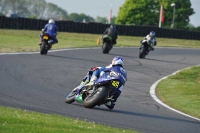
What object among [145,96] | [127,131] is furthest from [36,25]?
[127,131]

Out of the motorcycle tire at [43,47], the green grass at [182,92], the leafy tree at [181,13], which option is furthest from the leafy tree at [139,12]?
the green grass at [182,92]

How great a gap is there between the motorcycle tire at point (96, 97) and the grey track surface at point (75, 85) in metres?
Result: 0.16

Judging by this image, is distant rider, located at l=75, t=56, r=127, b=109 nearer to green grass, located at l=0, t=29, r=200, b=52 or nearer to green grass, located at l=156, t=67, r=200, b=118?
green grass, located at l=156, t=67, r=200, b=118

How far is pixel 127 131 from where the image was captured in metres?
9.59

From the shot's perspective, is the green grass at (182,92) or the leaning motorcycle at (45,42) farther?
the leaning motorcycle at (45,42)

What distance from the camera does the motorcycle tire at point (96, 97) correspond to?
12.3m

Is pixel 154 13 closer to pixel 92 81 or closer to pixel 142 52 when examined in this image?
pixel 142 52

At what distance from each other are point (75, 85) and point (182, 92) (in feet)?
10.2

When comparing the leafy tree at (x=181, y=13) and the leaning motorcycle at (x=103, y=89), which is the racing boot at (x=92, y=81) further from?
the leafy tree at (x=181, y=13)

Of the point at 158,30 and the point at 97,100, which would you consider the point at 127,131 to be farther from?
the point at 158,30

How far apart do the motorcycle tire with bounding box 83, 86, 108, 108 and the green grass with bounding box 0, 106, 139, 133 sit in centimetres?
224

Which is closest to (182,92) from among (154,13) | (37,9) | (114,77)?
(114,77)

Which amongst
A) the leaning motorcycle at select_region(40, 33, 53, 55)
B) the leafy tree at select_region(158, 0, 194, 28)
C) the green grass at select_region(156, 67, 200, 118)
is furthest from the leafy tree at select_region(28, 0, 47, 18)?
the green grass at select_region(156, 67, 200, 118)

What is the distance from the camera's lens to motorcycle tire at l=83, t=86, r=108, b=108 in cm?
1230
